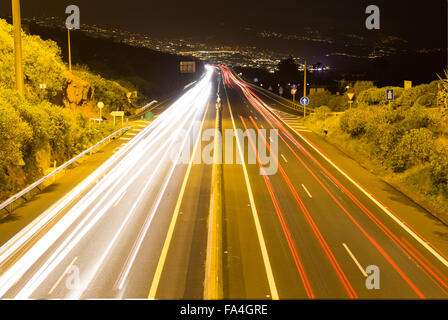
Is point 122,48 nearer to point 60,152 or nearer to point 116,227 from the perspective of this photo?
point 60,152

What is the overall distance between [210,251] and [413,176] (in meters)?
13.4

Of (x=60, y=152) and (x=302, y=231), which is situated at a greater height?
(x=60, y=152)

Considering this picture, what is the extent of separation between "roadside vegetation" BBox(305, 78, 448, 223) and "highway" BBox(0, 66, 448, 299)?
2.61 meters

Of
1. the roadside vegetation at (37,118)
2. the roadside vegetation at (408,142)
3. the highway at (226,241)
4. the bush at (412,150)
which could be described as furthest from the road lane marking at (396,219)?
the roadside vegetation at (37,118)

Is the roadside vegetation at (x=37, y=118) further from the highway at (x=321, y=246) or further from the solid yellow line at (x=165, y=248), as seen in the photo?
the highway at (x=321, y=246)

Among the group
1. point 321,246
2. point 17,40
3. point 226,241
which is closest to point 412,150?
point 321,246

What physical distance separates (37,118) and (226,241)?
13.7 m

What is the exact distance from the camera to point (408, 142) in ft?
80.7

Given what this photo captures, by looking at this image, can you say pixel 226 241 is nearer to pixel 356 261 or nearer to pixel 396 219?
pixel 356 261

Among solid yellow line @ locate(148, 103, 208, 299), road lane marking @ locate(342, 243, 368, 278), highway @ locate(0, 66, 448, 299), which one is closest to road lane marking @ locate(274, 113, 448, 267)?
highway @ locate(0, 66, 448, 299)

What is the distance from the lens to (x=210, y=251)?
13.7m

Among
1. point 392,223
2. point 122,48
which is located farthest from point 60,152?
point 122,48

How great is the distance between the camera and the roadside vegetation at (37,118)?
19.8 metres
